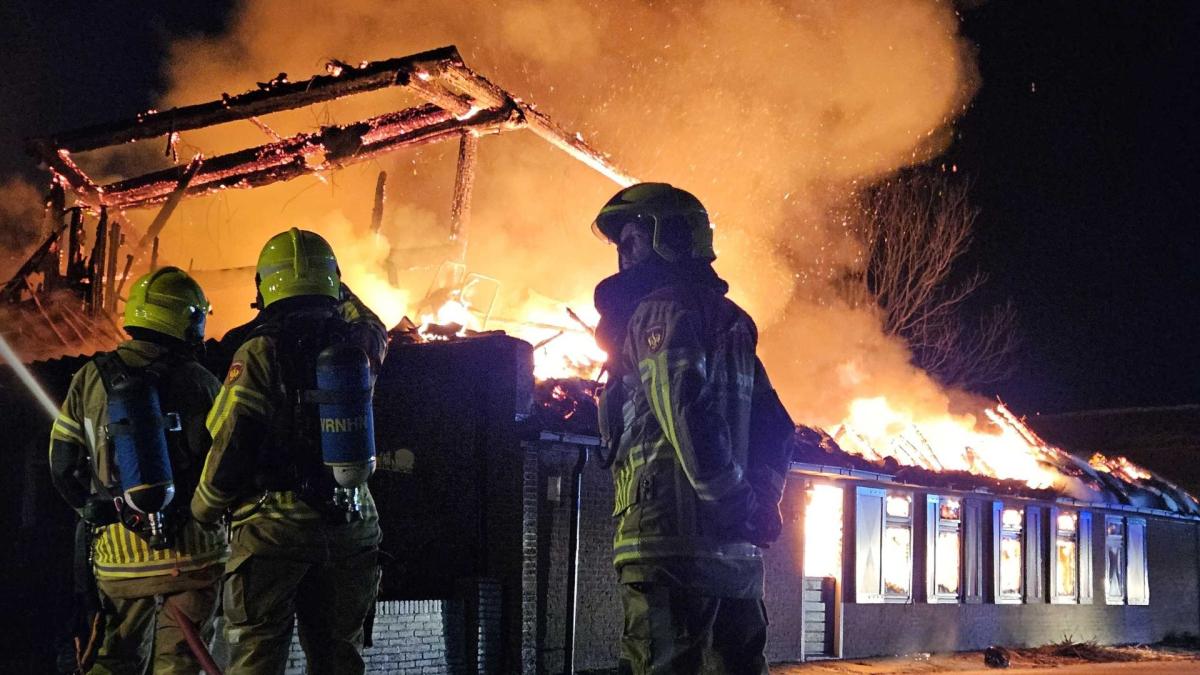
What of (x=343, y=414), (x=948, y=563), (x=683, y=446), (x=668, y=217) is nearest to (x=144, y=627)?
(x=343, y=414)

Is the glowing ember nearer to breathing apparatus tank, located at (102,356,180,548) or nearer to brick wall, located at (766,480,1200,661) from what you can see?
brick wall, located at (766,480,1200,661)

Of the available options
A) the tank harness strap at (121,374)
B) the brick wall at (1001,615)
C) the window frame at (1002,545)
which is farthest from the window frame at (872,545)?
the tank harness strap at (121,374)

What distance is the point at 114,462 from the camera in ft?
15.7

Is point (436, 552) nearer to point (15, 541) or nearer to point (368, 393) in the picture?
point (15, 541)

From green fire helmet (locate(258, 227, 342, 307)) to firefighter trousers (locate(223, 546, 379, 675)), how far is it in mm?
963

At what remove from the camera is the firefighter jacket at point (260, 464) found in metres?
3.99

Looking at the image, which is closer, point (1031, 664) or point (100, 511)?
point (100, 511)

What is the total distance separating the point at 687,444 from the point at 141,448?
237 centimetres

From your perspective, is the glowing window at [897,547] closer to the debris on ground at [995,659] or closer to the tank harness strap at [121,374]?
the debris on ground at [995,659]

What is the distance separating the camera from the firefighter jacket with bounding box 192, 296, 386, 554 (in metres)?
3.99

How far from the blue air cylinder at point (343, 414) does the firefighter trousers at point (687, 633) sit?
104 cm

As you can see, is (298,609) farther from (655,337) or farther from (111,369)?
(655,337)

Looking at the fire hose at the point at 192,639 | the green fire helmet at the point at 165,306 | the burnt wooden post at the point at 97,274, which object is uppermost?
the burnt wooden post at the point at 97,274

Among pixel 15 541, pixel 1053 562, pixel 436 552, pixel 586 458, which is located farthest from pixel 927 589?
pixel 15 541
